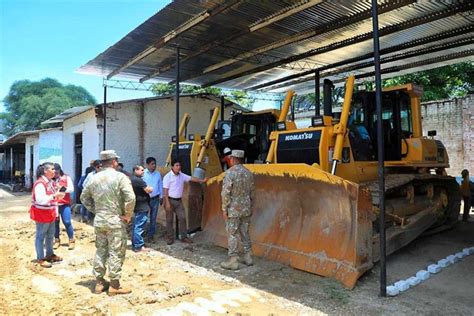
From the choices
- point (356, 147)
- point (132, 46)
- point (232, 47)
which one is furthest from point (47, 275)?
point (232, 47)

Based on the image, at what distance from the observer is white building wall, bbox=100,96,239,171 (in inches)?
558

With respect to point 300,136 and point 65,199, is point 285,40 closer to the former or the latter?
point 300,136

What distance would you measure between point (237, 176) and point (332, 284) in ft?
6.87

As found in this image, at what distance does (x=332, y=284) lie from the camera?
5.42 metres

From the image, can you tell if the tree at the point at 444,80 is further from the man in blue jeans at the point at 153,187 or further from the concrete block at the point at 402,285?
the concrete block at the point at 402,285

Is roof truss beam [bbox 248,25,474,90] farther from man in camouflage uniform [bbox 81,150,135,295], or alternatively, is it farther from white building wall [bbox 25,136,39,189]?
white building wall [bbox 25,136,39,189]

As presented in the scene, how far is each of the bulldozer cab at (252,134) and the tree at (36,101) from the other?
31.5 meters

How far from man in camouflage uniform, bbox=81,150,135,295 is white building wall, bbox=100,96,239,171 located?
29.1ft

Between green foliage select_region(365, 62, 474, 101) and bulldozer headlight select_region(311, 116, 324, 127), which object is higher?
green foliage select_region(365, 62, 474, 101)

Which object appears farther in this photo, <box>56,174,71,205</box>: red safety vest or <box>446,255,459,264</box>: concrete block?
<box>56,174,71,205</box>: red safety vest

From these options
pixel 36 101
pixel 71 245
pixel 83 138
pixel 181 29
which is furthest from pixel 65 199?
pixel 36 101

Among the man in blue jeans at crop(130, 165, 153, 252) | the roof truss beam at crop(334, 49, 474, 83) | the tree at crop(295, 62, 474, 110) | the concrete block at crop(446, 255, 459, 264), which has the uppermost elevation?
the tree at crop(295, 62, 474, 110)

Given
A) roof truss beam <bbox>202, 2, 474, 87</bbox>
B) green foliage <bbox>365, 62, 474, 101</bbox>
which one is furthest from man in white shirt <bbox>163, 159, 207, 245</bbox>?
green foliage <bbox>365, 62, 474, 101</bbox>

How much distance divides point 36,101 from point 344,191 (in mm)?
39822
